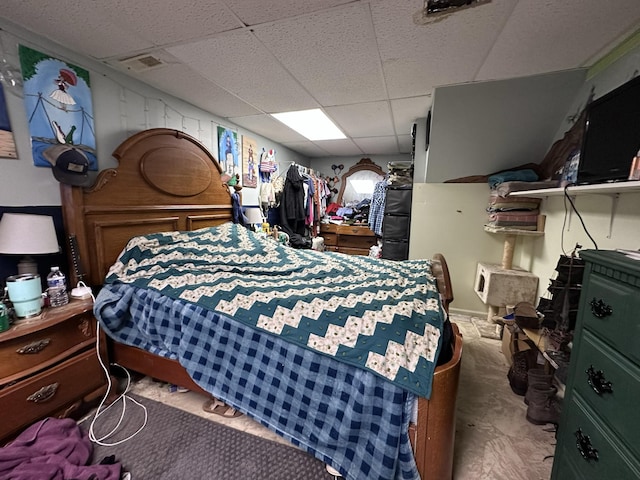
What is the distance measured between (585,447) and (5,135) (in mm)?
2972

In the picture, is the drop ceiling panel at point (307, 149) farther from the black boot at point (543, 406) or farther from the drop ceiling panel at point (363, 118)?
the black boot at point (543, 406)

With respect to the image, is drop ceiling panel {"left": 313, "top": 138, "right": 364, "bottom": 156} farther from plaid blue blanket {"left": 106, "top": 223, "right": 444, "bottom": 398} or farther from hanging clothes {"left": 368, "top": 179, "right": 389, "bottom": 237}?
plaid blue blanket {"left": 106, "top": 223, "right": 444, "bottom": 398}

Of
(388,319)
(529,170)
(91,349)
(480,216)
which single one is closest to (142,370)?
(91,349)

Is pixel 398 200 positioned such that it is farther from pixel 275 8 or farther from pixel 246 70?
pixel 275 8

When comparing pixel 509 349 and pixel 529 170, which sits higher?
pixel 529 170

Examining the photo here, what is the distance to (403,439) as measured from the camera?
103 centimetres

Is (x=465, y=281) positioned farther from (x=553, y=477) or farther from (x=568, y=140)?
(x=553, y=477)

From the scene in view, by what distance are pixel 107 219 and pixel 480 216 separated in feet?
11.0

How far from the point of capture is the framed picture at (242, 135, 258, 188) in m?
3.41

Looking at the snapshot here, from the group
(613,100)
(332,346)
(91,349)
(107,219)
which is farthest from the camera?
(107,219)

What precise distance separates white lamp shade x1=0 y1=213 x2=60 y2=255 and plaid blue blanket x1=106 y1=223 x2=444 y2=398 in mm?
396

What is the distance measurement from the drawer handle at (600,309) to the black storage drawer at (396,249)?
8.80ft

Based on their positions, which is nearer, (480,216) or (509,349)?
(509,349)

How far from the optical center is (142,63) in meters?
1.87
